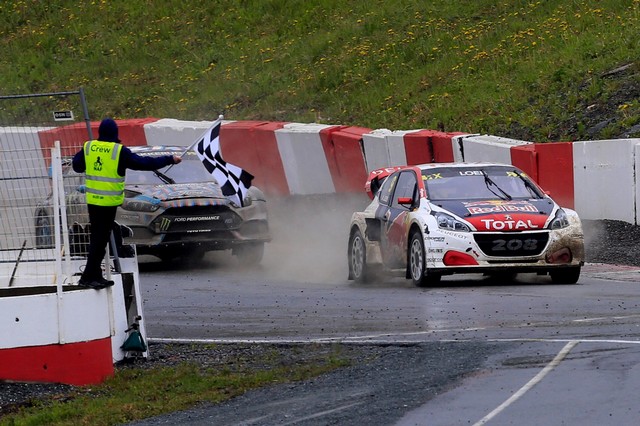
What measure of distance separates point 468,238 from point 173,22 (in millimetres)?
25293

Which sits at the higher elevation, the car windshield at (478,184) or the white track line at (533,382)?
the car windshield at (478,184)

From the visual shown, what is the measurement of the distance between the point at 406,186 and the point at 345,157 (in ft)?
22.2

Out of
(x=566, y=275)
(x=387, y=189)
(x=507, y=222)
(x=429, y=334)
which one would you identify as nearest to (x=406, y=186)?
(x=387, y=189)

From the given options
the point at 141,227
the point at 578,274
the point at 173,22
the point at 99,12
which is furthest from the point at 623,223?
the point at 99,12

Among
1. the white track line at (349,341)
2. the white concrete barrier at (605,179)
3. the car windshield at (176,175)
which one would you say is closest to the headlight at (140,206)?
the car windshield at (176,175)

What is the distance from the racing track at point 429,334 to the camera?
27.1 ft

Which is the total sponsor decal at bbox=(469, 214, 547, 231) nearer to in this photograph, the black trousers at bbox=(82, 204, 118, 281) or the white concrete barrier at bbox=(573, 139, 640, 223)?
the white concrete barrier at bbox=(573, 139, 640, 223)

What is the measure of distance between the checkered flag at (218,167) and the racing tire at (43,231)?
7.47 feet

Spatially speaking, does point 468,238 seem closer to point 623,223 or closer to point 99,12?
point 623,223

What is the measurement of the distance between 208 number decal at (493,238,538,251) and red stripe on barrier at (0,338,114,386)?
245 inches

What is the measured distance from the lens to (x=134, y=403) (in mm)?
9234

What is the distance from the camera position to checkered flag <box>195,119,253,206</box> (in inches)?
498

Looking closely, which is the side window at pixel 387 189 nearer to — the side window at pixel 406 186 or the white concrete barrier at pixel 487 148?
the side window at pixel 406 186

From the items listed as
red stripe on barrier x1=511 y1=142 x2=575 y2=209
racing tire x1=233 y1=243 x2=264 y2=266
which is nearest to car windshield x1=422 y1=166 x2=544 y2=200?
red stripe on barrier x1=511 y1=142 x2=575 y2=209
